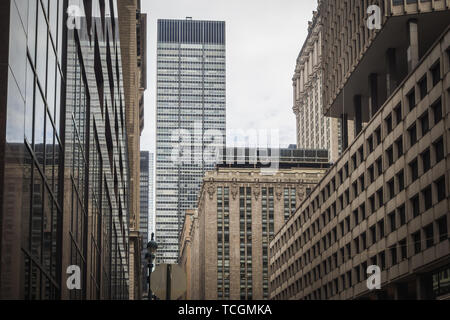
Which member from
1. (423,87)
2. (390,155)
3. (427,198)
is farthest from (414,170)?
(423,87)

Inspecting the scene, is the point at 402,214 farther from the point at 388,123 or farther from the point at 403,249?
the point at 388,123

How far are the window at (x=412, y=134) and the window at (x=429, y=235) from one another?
7.15 m

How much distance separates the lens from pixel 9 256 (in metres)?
15.0

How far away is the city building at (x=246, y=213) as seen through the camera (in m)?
183

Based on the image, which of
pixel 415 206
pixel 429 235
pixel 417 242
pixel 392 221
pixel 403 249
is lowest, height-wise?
pixel 403 249

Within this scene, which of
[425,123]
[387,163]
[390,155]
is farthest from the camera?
[387,163]

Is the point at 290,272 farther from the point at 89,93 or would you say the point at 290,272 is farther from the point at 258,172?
the point at 89,93

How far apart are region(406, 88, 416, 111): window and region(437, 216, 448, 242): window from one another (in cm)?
1016

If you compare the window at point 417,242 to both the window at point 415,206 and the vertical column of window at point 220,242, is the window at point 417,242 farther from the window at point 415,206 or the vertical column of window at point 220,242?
the vertical column of window at point 220,242

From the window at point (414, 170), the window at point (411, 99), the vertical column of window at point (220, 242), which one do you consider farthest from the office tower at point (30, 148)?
the vertical column of window at point (220, 242)

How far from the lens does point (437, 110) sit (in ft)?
185

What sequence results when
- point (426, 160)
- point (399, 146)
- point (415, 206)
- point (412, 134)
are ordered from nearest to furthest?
point (426, 160)
point (415, 206)
point (412, 134)
point (399, 146)

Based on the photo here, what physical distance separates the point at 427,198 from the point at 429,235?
270 cm
